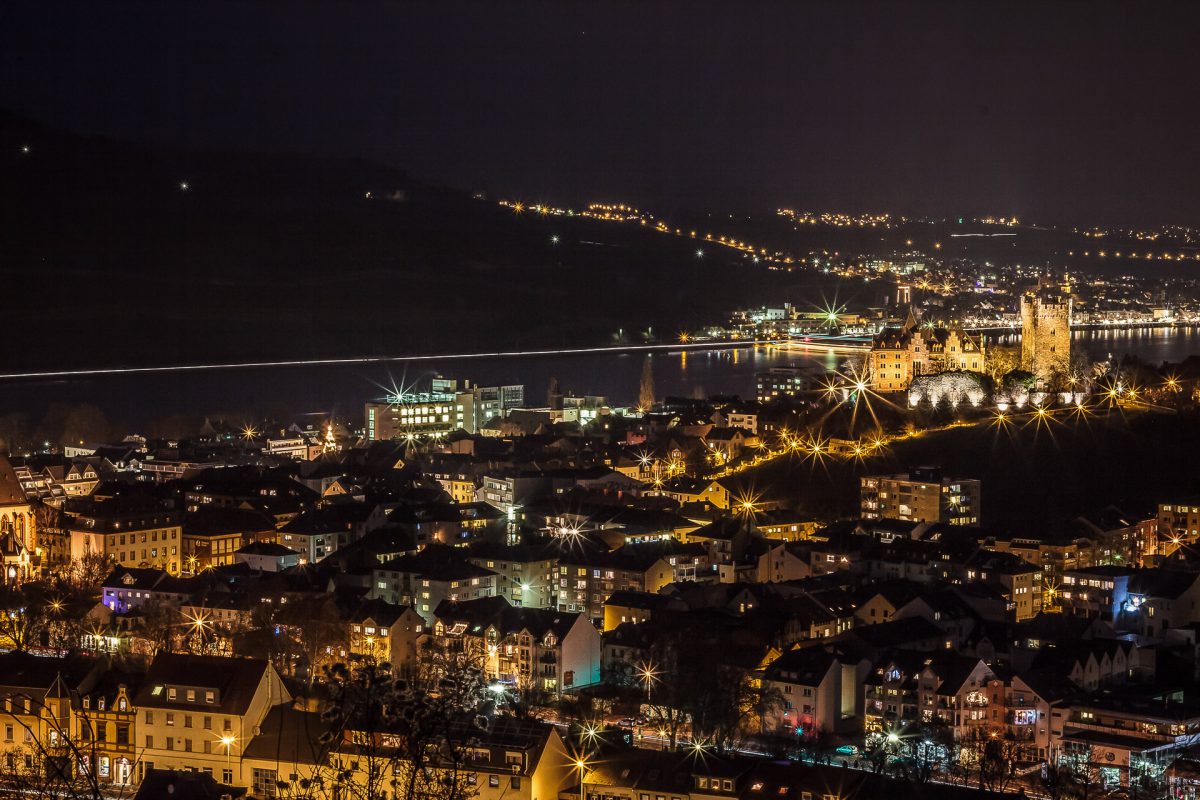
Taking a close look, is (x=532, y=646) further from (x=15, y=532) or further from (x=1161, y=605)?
(x=15, y=532)

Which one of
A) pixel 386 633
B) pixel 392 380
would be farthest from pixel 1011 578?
pixel 392 380

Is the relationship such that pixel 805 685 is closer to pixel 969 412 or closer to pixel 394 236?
pixel 969 412

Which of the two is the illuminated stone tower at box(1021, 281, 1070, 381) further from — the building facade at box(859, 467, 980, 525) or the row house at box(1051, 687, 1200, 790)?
the row house at box(1051, 687, 1200, 790)

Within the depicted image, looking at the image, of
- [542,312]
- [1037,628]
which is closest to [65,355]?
[542,312]

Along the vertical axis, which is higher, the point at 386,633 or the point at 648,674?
the point at 386,633

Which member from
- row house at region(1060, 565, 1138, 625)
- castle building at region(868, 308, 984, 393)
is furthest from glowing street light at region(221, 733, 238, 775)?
castle building at region(868, 308, 984, 393)

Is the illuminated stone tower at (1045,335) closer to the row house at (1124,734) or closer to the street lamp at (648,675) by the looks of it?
the street lamp at (648,675)
